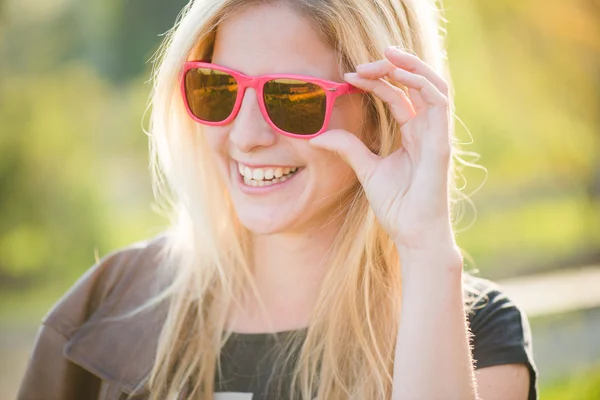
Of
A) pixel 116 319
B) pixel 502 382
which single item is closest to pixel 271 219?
pixel 116 319

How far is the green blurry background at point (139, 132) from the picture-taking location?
662 centimetres

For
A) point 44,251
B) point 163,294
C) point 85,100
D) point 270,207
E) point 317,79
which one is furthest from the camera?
point 85,100

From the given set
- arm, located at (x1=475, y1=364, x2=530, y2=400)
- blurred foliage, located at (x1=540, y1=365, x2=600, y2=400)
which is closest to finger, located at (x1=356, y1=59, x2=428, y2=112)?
arm, located at (x1=475, y1=364, x2=530, y2=400)

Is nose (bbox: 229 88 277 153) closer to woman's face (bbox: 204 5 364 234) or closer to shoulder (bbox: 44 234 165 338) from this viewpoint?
woman's face (bbox: 204 5 364 234)

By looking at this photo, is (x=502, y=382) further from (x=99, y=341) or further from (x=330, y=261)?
(x=99, y=341)

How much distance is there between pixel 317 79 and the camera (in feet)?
6.45

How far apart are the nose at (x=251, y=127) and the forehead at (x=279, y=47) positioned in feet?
0.30

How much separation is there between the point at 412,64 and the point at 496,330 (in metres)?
0.88

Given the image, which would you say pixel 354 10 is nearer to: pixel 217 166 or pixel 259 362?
pixel 217 166

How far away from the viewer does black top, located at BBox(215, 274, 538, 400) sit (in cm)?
207

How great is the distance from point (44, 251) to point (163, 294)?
15.0ft

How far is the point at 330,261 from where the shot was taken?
2273mm

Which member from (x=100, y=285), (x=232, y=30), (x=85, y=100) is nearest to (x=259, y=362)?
(x=100, y=285)

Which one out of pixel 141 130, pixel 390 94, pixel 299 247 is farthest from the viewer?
pixel 141 130
